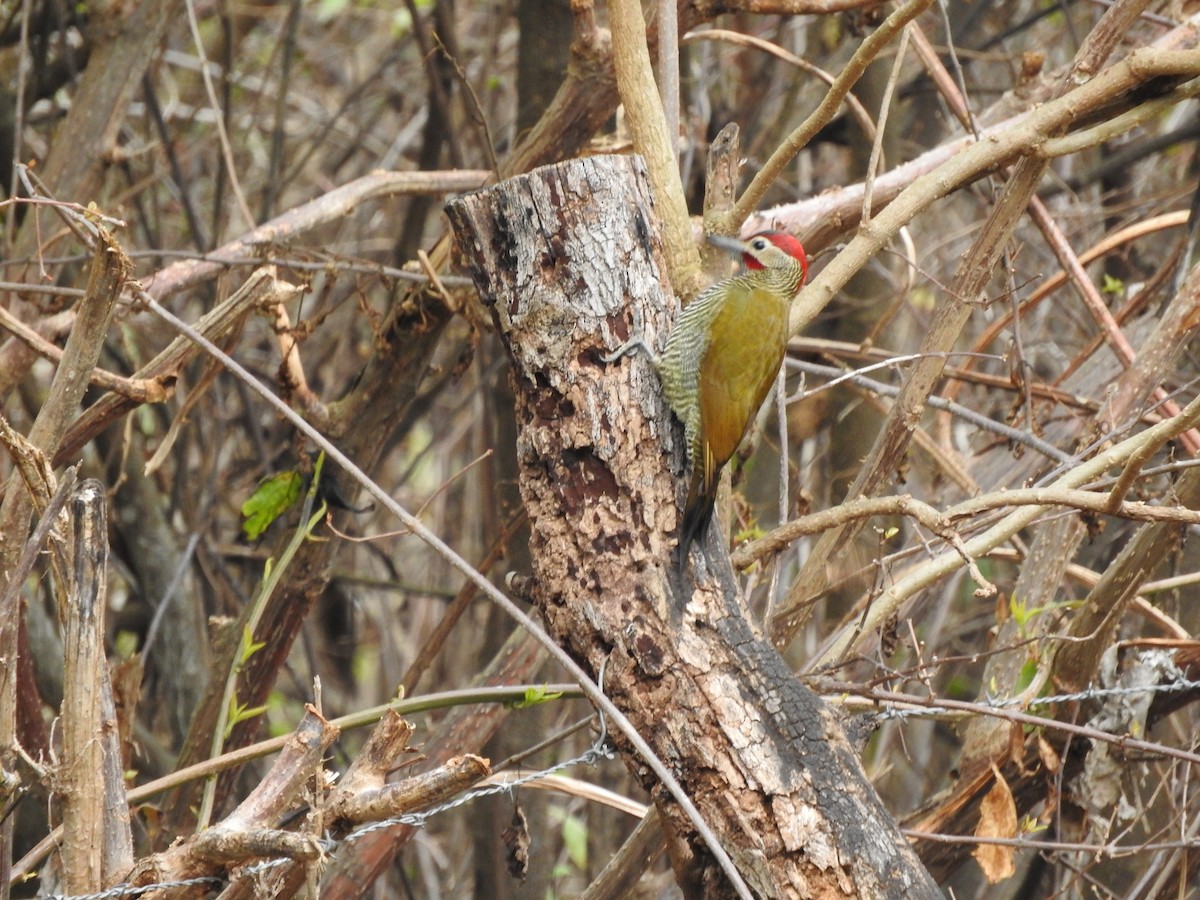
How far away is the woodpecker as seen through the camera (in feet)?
8.06

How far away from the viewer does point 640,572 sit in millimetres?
2246

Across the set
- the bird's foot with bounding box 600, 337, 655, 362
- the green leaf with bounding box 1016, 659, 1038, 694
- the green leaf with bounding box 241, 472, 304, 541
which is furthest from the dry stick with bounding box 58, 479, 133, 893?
the green leaf with bounding box 1016, 659, 1038, 694

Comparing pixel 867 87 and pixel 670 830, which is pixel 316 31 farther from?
pixel 670 830

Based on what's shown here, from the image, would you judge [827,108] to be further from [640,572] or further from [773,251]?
[640,572]

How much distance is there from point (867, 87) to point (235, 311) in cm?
324

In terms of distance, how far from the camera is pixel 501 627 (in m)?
5.45

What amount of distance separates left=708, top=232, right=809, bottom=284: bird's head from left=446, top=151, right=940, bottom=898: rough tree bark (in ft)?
3.04

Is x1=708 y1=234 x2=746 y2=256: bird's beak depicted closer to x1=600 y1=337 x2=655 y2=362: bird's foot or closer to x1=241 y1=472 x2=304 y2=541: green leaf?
x1=600 y1=337 x2=655 y2=362: bird's foot

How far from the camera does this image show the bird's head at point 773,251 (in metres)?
3.40

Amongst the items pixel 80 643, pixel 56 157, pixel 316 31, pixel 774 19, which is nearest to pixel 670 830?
pixel 80 643

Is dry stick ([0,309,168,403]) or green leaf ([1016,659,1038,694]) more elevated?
dry stick ([0,309,168,403])

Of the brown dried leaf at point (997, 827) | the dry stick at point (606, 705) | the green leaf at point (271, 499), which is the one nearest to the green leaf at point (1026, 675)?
the brown dried leaf at point (997, 827)

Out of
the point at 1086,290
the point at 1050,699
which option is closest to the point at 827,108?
the point at 1086,290

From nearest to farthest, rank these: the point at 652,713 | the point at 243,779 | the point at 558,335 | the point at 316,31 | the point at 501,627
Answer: the point at 652,713
the point at 558,335
the point at 243,779
the point at 501,627
the point at 316,31
